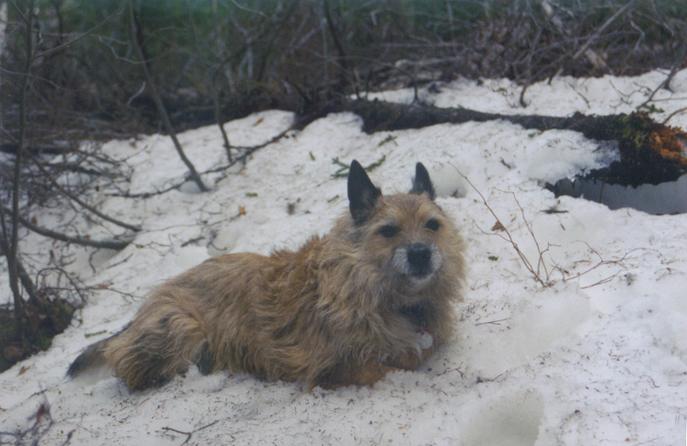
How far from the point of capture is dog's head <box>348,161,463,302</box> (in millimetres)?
4113

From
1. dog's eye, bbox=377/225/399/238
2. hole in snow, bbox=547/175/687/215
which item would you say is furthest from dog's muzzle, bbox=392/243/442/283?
hole in snow, bbox=547/175/687/215

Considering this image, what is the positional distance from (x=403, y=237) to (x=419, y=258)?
0.66ft

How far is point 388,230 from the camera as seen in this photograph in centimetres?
426

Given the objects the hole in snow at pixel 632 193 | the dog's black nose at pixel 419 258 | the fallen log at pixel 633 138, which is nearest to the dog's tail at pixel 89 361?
the dog's black nose at pixel 419 258

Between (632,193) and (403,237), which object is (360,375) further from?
(632,193)

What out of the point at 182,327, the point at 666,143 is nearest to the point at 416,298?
the point at 182,327

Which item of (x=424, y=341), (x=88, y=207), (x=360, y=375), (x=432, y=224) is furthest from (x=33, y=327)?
(x=432, y=224)

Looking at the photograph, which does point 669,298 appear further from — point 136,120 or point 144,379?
point 136,120

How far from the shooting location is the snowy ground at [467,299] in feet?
11.6

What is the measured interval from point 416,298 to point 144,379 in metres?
1.94

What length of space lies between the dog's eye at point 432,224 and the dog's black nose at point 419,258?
0.26 meters

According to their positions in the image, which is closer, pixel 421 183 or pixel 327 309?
pixel 327 309

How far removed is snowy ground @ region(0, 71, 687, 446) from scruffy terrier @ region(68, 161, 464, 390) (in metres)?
0.16

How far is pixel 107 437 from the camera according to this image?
393cm
